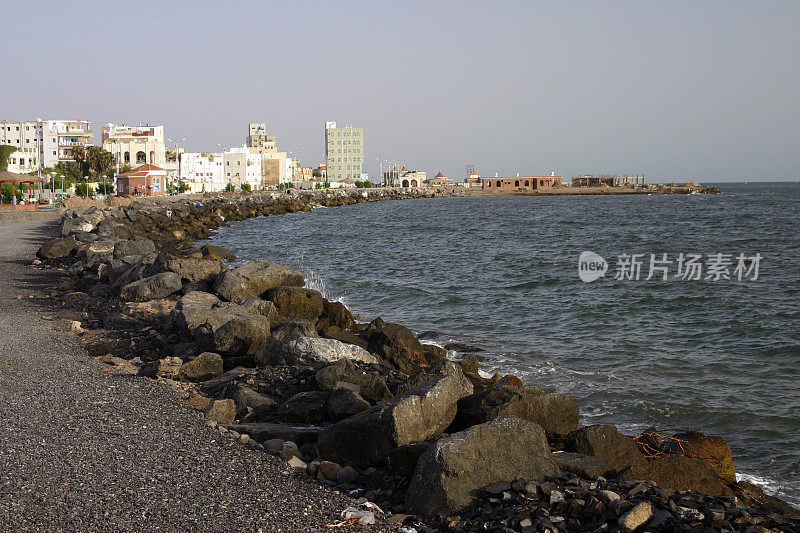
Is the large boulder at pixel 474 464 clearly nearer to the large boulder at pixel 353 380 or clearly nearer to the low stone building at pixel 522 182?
the large boulder at pixel 353 380

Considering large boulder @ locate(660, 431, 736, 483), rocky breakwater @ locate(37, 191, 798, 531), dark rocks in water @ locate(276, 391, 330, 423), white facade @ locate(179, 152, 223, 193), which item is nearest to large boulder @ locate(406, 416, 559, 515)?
rocky breakwater @ locate(37, 191, 798, 531)

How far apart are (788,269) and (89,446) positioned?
26691mm

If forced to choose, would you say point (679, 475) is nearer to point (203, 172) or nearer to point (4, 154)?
point (4, 154)

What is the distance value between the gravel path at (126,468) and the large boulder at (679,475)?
110 inches

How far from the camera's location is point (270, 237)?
45.6m

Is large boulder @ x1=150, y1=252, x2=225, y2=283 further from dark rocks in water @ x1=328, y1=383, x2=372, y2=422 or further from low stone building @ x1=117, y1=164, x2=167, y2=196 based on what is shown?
low stone building @ x1=117, y1=164, x2=167, y2=196

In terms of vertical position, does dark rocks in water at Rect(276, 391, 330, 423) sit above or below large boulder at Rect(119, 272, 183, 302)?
below

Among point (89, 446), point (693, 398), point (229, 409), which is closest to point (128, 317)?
point (229, 409)

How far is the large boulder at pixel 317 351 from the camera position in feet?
34.2

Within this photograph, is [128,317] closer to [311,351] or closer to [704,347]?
[311,351]

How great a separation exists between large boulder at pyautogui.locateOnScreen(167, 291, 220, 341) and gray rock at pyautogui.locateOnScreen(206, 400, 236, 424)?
347 centimetres

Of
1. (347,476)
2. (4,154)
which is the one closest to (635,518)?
(347,476)

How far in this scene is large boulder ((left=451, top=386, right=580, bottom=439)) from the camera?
7316 mm

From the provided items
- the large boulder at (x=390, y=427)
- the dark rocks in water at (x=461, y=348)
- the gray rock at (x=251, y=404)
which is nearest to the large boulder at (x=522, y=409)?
the large boulder at (x=390, y=427)
